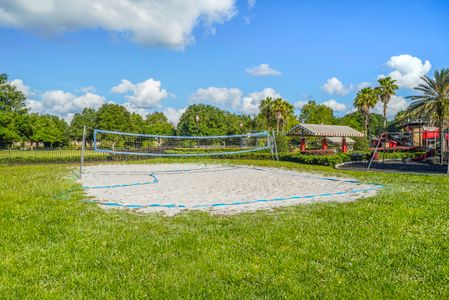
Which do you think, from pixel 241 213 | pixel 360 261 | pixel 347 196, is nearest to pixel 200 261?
pixel 360 261

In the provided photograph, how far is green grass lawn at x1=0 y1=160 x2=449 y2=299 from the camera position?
329 cm

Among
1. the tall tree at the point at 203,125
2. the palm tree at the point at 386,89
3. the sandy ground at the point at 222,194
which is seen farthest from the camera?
the tall tree at the point at 203,125

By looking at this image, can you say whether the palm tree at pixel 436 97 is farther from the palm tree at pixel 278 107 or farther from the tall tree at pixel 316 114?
the tall tree at pixel 316 114

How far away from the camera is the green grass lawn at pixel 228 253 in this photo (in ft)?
10.8

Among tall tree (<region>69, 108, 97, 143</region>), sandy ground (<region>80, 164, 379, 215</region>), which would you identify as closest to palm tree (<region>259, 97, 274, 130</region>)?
tall tree (<region>69, 108, 97, 143</region>)

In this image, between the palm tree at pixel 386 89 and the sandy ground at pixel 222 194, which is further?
the palm tree at pixel 386 89

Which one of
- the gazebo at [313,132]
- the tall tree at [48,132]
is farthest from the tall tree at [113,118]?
the gazebo at [313,132]

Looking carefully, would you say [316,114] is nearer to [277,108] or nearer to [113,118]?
[277,108]

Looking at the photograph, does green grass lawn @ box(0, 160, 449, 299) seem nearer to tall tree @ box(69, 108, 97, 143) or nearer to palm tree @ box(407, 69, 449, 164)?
palm tree @ box(407, 69, 449, 164)

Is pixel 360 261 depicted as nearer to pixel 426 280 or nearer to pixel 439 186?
pixel 426 280

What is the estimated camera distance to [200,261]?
12.9 feet

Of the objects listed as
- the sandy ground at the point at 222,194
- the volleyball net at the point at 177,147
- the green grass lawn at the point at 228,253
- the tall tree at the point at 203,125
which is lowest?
the green grass lawn at the point at 228,253

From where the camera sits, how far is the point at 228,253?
4.14 meters

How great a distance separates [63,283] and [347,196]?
20.9ft
